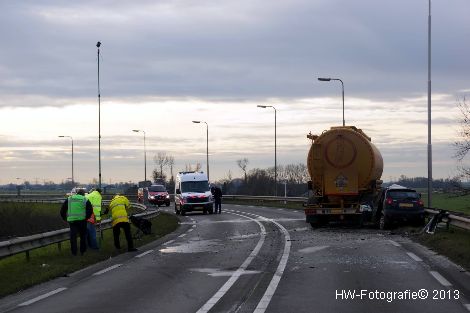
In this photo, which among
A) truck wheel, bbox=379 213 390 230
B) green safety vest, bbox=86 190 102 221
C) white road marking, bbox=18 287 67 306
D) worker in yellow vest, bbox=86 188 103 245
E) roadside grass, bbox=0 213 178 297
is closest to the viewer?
white road marking, bbox=18 287 67 306

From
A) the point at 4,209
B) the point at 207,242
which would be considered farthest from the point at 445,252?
the point at 4,209

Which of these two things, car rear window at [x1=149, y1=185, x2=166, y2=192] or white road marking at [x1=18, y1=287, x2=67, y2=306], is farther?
car rear window at [x1=149, y1=185, x2=166, y2=192]

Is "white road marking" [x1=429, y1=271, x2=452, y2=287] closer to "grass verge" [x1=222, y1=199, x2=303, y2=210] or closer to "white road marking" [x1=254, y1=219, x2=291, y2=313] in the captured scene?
"white road marking" [x1=254, y1=219, x2=291, y2=313]

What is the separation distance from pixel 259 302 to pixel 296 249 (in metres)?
9.28

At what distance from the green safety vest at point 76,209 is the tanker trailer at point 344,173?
12420 millimetres

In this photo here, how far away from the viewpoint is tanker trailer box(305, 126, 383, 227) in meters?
28.9

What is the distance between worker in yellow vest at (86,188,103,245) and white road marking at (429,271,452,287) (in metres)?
9.72

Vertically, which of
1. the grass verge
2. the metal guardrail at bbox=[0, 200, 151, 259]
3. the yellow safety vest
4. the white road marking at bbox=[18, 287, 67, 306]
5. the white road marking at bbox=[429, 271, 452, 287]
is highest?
the yellow safety vest

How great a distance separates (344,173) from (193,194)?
64.6ft

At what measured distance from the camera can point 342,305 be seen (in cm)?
1076

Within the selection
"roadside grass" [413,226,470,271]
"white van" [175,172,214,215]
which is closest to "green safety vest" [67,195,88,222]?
"roadside grass" [413,226,470,271]

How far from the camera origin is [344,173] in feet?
95.1

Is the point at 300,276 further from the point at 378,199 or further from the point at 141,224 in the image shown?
the point at 378,199

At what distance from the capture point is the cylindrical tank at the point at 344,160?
28.9 metres
